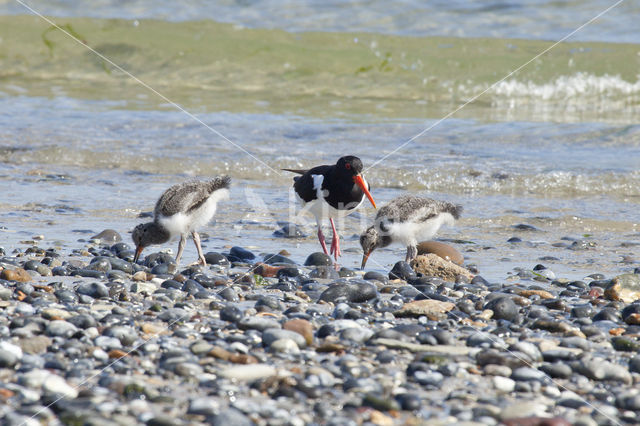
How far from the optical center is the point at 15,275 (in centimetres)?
550

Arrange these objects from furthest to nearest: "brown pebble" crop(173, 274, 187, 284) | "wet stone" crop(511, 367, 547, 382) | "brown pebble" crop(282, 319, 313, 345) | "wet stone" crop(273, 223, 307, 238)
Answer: "wet stone" crop(273, 223, 307, 238) < "brown pebble" crop(173, 274, 187, 284) < "brown pebble" crop(282, 319, 313, 345) < "wet stone" crop(511, 367, 547, 382)

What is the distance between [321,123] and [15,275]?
894 centimetres

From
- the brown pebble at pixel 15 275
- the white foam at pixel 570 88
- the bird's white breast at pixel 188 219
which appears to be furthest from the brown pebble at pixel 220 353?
the white foam at pixel 570 88

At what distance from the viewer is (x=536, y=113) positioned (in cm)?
1573

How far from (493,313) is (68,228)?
15.5ft

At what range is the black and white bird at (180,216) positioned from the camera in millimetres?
6906

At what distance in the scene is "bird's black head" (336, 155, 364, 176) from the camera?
7.31 metres

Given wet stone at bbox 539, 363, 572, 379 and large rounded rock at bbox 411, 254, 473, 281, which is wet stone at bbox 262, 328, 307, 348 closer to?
Answer: wet stone at bbox 539, 363, 572, 379

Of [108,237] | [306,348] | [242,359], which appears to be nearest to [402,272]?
[306,348]

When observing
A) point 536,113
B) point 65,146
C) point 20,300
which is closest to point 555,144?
point 536,113

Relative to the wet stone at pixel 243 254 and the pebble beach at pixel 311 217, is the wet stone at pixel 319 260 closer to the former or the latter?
the pebble beach at pixel 311 217

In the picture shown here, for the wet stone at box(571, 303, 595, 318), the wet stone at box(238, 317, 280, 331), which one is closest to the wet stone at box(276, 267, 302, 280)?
the wet stone at box(238, 317, 280, 331)

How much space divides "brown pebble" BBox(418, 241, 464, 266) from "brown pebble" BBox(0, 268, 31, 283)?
3.56 m

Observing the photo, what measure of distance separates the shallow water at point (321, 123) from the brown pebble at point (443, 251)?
0.26m
